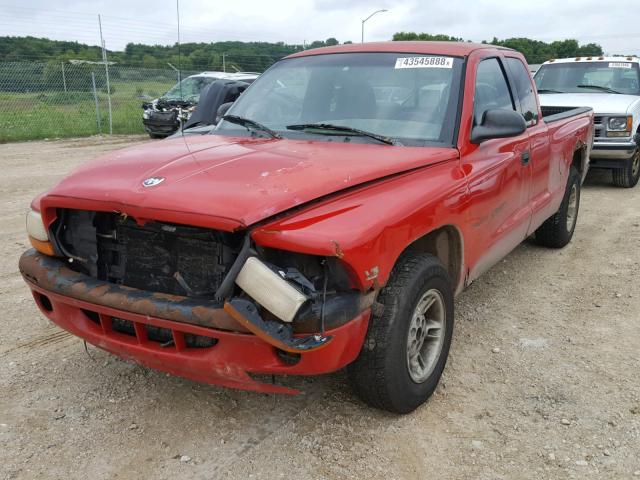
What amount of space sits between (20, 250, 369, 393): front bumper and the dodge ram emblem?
0.45m

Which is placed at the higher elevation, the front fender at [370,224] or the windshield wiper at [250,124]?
the windshield wiper at [250,124]

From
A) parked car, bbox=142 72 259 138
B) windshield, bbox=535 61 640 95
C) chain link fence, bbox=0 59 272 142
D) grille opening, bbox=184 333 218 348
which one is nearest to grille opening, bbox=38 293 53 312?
grille opening, bbox=184 333 218 348

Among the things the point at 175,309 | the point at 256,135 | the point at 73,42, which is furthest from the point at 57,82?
the point at 175,309

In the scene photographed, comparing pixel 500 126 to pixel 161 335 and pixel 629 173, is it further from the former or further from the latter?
pixel 629 173

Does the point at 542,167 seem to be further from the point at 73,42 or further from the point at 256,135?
the point at 73,42

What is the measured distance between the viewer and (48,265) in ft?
9.27

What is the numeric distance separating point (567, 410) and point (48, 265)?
104 inches

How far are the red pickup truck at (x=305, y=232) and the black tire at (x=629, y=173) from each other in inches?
221

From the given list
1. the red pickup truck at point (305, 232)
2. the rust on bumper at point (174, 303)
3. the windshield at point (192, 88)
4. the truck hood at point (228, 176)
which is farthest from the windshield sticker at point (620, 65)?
the windshield at point (192, 88)

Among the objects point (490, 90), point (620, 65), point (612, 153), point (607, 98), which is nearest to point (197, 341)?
point (490, 90)

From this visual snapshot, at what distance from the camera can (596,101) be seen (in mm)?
8570

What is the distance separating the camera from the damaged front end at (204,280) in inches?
88.9

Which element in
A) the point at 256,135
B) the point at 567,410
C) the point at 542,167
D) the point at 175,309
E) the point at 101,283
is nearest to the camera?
the point at 175,309

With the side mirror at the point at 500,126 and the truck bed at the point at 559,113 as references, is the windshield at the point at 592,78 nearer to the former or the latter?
the truck bed at the point at 559,113
